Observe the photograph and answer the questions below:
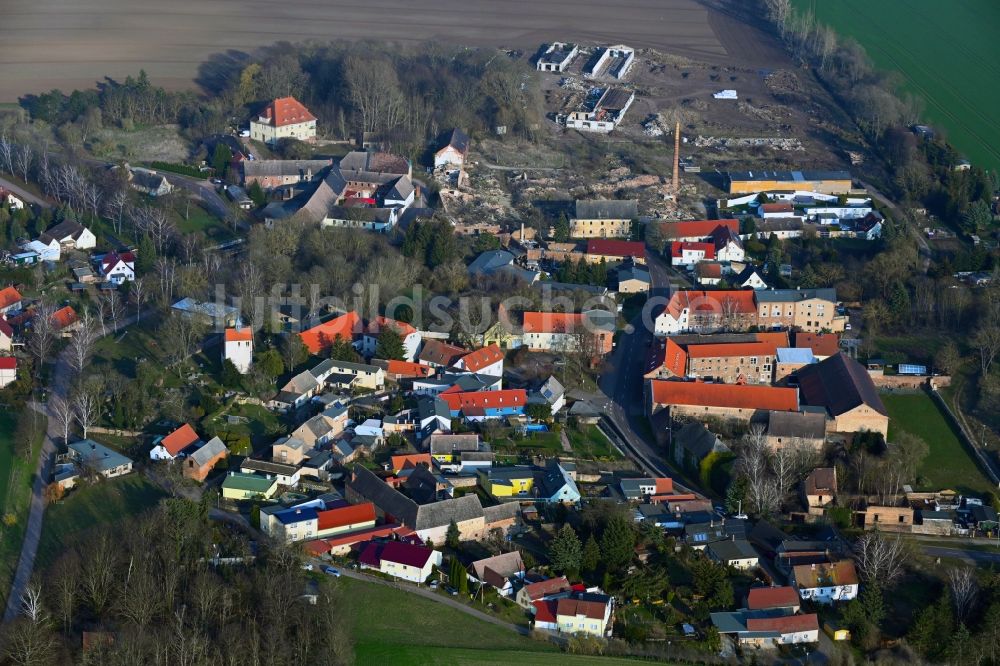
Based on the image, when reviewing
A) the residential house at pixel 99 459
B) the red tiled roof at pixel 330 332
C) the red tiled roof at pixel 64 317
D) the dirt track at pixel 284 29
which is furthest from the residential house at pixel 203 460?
the dirt track at pixel 284 29

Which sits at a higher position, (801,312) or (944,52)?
(944,52)

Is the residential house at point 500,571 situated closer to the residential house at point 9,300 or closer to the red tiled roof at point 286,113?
the residential house at point 9,300

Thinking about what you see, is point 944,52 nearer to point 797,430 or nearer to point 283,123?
point 283,123

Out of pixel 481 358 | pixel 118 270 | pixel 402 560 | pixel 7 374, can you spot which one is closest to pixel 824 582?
pixel 402 560

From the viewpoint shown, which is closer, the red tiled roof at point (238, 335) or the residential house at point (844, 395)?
the residential house at point (844, 395)

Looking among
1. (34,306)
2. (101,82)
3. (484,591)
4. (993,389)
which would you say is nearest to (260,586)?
(484,591)

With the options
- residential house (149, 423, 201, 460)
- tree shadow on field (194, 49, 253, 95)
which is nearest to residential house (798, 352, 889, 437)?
residential house (149, 423, 201, 460)

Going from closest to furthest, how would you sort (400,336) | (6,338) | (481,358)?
(6,338) < (481,358) < (400,336)
